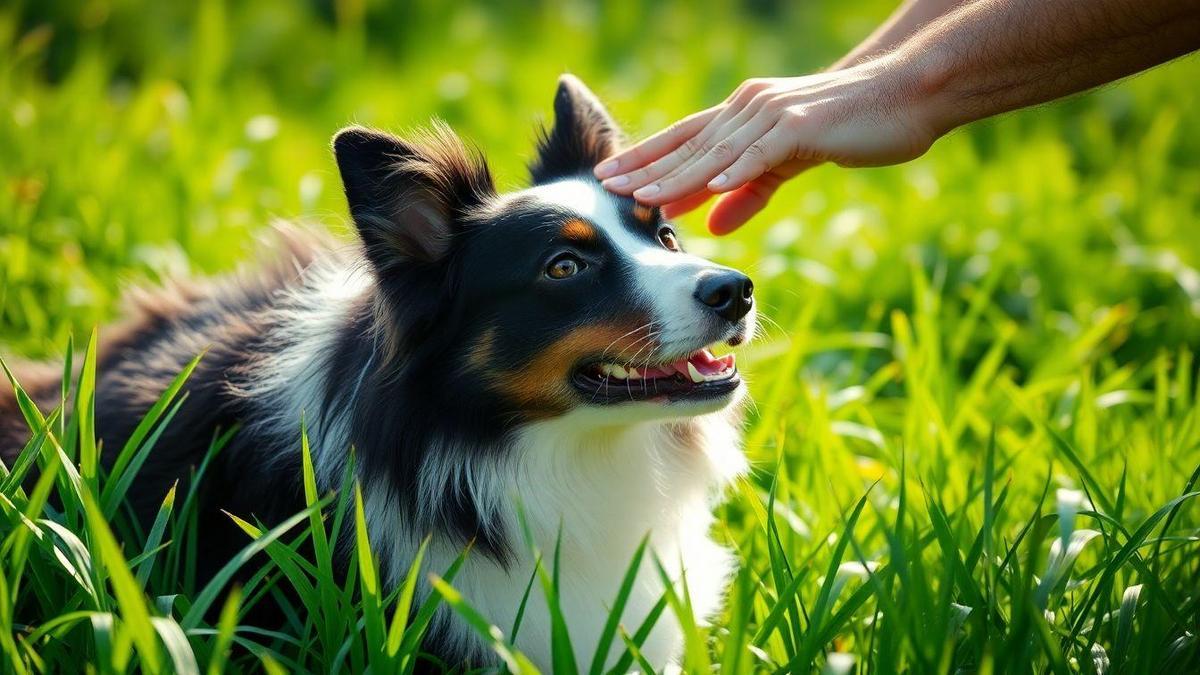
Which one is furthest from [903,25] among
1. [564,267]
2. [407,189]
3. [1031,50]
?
[407,189]

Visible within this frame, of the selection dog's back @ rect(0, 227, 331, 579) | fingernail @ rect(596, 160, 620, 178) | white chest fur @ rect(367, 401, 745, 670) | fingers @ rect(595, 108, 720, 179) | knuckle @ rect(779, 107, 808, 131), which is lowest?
white chest fur @ rect(367, 401, 745, 670)

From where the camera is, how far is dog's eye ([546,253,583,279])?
8.98ft

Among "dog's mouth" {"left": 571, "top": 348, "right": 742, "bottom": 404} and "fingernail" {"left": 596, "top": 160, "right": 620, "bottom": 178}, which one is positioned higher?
"fingernail" {"left": 596, "top": 160, "right": 620, "bottom": 178}

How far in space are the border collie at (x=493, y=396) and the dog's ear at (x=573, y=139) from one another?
0.24 metres

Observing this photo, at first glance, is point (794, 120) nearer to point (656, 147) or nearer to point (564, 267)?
point (656, 147)

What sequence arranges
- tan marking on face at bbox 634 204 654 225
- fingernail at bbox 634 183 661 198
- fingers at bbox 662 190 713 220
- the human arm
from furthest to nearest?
fingers at bbox 662 190 713 220
tan marking on face at bbox 634 204 654 225
fingernail at bbox 634 183 661 198
the human arm

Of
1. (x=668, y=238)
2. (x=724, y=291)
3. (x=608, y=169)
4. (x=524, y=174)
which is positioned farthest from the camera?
(x=524, y=174)

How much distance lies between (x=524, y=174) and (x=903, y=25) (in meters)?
1.38

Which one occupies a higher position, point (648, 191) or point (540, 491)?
point (648, 191)

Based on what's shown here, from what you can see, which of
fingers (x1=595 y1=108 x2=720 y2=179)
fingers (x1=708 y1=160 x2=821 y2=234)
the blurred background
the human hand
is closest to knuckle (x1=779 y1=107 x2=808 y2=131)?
the human hand

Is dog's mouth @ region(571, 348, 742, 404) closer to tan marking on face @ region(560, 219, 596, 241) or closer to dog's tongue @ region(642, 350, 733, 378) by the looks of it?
dog's tongue @ region(642, 350, 733, 378)

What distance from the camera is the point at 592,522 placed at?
2902 millimetres

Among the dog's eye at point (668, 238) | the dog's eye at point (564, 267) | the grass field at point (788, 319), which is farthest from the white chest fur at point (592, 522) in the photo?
the dog's eye at point (668, 238)

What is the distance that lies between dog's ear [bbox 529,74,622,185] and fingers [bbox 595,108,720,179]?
0.95 ft
